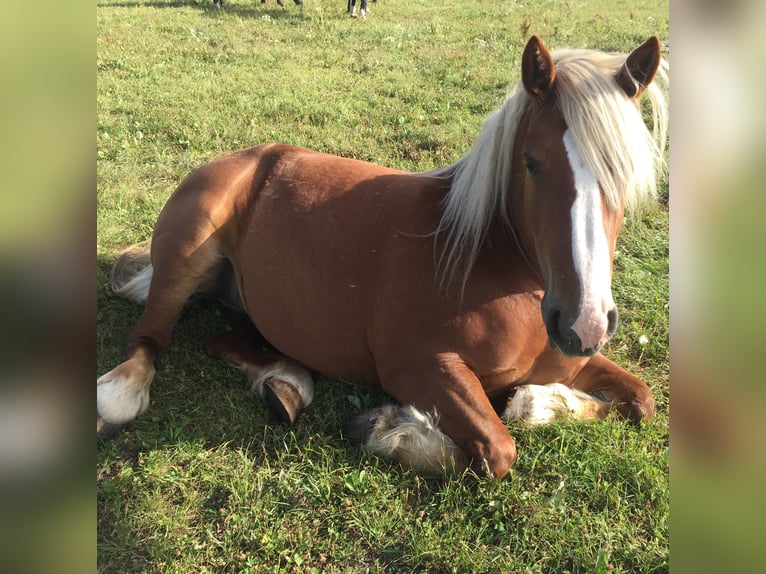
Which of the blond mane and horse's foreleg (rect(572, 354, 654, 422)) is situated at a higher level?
the blond mane

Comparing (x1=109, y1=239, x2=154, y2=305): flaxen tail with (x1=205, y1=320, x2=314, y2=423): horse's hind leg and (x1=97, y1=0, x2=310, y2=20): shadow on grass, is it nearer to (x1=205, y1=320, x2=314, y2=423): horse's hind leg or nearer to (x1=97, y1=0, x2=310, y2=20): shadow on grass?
(x1=205, y1=320, x2=314, y2=423): horse's hind leg

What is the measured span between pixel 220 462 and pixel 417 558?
1.01 m

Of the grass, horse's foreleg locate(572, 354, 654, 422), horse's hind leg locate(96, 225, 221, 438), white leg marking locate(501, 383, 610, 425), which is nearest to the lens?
the grass

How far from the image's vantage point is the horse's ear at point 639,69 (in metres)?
2.02

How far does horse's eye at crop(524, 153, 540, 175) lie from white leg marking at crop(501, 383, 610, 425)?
1057mm

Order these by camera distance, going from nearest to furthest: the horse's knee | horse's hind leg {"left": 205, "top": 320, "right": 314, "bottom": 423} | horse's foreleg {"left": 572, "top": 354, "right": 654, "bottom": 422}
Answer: the horse's knee
horse's foreleg {"left": 572, "top": 354, "right": 654, "bottom": 422}
horse's hind leg {"left": 205, "top": 320, "right": 314, "bottom": 423}

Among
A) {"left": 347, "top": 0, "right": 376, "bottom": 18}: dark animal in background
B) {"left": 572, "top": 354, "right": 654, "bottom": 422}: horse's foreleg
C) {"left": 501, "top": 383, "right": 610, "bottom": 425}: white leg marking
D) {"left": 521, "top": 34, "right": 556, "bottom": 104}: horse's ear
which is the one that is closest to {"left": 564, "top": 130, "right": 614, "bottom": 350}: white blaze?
{"left": 521, "top": 34, "right": 556, "bottom": 104}: horse's ear

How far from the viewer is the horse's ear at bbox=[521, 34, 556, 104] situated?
2.04 m

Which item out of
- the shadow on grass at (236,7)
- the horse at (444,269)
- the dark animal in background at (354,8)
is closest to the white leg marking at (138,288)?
the horse at (444,269)

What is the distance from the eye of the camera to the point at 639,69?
205 centimetres

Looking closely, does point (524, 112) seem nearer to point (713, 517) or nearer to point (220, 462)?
point (713, 517)

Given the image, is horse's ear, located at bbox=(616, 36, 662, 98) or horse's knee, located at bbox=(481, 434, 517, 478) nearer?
horse's ear, located at bbox=(616, 36, 662, 98)

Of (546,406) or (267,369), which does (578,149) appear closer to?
(546,406)

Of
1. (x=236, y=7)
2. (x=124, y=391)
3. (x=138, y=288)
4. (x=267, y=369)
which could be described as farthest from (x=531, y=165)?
(x=236, y=7)
